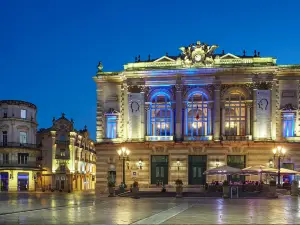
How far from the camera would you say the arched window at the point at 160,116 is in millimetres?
63438

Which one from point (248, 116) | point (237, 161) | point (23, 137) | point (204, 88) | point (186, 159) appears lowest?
point (237, 161)

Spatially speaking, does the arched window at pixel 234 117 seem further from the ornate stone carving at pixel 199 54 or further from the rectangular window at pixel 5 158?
the rectangular window at pixel 5 158

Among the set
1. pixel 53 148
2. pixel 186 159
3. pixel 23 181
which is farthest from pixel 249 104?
pixel 53 148

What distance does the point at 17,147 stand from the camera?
283 ft

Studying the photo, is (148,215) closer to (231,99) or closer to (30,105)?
(231,99)

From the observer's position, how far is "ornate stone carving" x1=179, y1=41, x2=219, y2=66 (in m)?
62.7

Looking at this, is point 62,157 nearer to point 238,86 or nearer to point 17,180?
point 17,180

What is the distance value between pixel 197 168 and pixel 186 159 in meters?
1.74

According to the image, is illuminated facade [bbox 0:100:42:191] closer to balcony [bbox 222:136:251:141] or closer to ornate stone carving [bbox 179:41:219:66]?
ornate stone carving [bbox 179:41:219:66]

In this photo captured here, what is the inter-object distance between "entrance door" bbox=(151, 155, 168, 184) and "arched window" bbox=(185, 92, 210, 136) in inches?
179

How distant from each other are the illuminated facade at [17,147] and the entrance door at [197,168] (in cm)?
3615

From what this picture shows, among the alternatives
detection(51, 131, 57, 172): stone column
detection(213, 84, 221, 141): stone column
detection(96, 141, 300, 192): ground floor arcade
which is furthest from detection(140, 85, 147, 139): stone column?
detection(51, 131, 57, 172): stone column

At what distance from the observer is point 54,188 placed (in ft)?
308

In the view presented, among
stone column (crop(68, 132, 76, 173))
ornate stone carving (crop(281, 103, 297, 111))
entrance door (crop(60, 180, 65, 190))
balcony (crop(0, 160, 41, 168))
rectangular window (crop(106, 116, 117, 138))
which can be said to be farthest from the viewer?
stone column (crop(68, 132, 76, 173))
